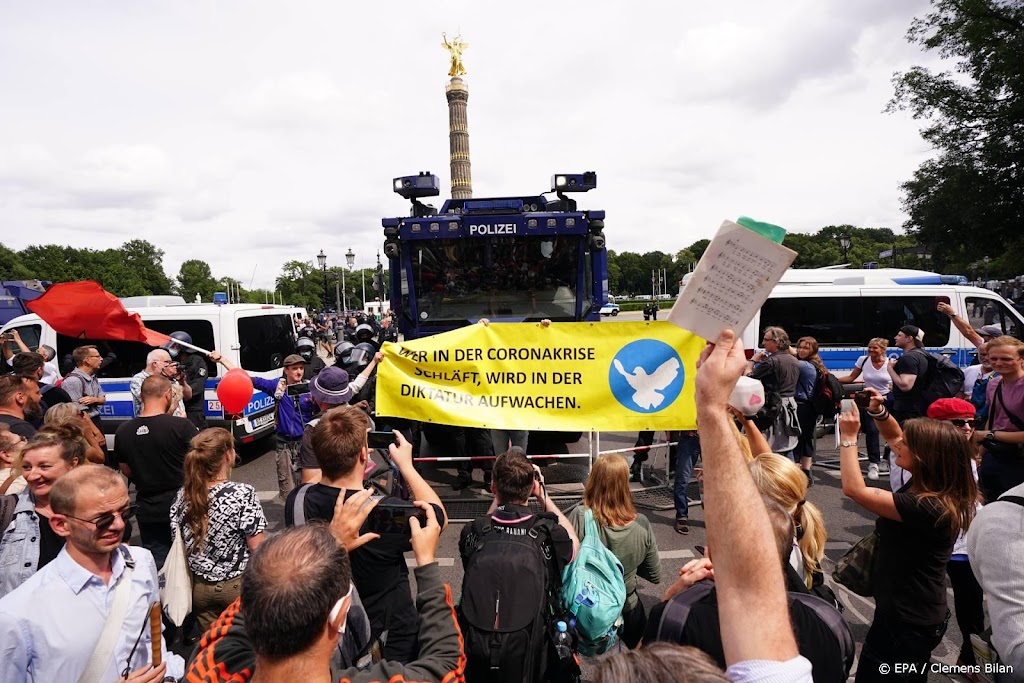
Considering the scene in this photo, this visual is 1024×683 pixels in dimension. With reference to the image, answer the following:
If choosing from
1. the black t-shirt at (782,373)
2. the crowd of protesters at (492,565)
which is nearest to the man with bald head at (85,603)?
the crowd of protesters at (492,565)

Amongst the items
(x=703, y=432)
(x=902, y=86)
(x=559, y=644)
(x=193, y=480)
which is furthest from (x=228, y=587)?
(x=902, y=86)

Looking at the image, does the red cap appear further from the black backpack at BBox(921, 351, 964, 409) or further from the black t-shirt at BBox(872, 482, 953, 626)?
the black backpack at BBox(921, 351, 964, 409)

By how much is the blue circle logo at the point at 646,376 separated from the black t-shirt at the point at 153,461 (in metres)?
3.64

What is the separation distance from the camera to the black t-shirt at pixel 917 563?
8.39 feet

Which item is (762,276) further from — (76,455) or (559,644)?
(76,455)

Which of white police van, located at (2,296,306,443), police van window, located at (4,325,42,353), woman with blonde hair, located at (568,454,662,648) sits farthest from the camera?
police van window, located at (4,325,42,353)

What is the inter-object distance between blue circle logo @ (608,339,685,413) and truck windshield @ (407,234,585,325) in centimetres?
267

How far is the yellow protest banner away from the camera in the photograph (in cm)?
544

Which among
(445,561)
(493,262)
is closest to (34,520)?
(445,561)

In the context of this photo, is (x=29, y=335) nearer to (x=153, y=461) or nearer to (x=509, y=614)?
(x=153, y=461)

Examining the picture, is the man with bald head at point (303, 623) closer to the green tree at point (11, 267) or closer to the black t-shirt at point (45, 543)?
the black t-shirt at point (45, 543)

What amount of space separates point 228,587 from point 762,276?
9.92ft

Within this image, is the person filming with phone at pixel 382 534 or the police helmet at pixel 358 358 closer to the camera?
the person filming with phone at pixel 382 534

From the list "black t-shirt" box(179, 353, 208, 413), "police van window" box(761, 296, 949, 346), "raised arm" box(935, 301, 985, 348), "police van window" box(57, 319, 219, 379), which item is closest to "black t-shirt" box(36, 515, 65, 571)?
"black t-shirt" box(179, 353, 208, 413)
